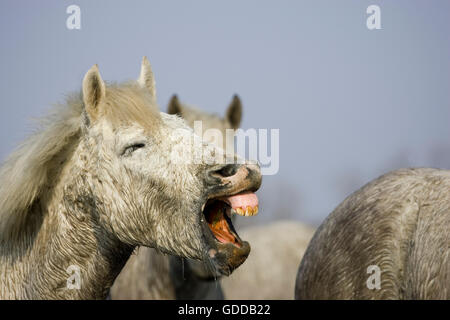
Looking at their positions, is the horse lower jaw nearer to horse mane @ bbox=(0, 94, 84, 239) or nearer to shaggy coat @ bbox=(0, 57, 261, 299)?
shaggy coat @ bbox=(0, 57, 261, 299)

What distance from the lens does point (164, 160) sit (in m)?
2.61

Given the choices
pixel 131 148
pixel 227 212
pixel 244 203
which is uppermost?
pixel 131 148

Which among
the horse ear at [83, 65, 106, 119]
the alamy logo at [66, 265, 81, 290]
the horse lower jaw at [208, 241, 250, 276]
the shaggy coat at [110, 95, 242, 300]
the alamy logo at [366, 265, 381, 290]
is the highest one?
the horse ear at [83, 65, 106, 119]

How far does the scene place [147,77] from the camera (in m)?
3.34

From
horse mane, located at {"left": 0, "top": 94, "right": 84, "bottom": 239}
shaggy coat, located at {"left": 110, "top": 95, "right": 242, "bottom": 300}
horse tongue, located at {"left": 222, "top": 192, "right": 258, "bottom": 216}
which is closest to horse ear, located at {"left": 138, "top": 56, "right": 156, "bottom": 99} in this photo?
horse mane, located at {"left": 0, "top": 94, "right": 84, "bottom": 239}

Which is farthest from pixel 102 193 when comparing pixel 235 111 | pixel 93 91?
pixel 235 111

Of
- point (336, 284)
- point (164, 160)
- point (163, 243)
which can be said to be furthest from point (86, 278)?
point (336, 284)

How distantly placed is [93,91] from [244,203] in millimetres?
1018

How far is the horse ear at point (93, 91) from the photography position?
8.95 feet

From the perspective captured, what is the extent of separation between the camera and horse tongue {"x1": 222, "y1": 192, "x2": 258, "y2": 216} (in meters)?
2.44

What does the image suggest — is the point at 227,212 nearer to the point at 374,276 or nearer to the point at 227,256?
the point at 227,256

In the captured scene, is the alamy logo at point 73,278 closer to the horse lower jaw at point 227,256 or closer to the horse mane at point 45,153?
the horse mane at point 45,153

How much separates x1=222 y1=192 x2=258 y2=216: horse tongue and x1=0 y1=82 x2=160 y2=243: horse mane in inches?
24.2
